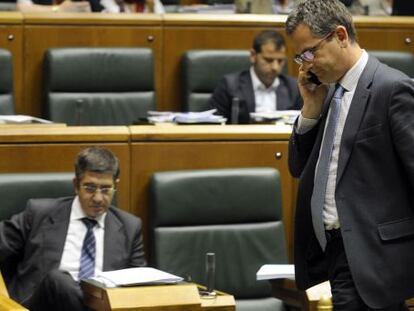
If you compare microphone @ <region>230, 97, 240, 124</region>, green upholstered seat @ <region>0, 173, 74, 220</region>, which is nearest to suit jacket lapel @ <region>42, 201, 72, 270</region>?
green upholstered seat @ <region>0, 173, 74, 220</region>

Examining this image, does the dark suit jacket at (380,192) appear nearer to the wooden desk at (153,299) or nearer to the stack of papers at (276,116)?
the wooden desk at (153,299)

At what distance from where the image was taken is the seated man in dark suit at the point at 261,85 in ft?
14.8

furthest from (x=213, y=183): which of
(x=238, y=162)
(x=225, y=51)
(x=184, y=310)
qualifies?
(x=225, y=51)

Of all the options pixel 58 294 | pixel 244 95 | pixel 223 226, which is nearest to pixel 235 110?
pixel 244 95

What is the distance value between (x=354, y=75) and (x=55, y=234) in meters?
1.20

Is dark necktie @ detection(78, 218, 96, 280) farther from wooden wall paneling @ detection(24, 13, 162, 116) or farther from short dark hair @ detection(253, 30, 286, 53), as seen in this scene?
short dark hair @ detection(253, 30, 286, 53)

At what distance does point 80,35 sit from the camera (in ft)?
15.1

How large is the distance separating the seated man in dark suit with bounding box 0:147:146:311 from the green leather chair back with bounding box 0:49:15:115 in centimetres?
121

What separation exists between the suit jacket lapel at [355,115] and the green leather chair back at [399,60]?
8.47ft

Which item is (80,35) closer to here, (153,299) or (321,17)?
(153,299)

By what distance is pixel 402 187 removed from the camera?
86.4 inches

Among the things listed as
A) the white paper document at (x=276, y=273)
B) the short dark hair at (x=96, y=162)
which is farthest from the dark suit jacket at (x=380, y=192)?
the short dark hair at (x=96, y=162)

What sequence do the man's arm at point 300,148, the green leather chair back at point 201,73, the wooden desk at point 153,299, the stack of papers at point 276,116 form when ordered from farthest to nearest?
the green leather chair back at point 201,73 < the stack of papers at point 276,116 < the wooden desk at point 153,299 < the man's arm at point 300,148

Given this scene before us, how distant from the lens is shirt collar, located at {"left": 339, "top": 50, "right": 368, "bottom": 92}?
226cm
